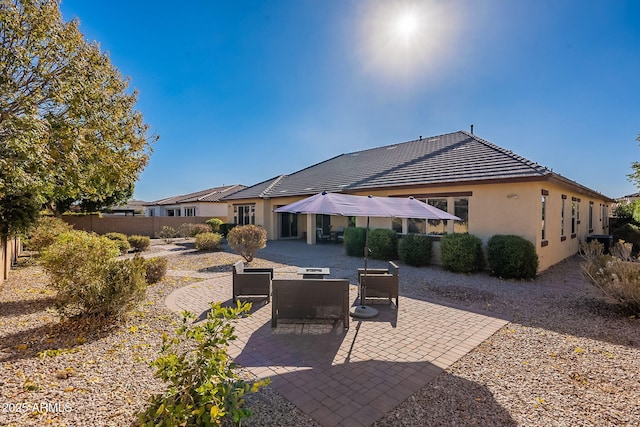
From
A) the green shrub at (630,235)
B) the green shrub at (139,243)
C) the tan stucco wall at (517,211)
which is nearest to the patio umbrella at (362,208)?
the tan stucco wall at (517,211)

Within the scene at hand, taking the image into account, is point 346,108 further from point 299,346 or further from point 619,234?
point 619,234

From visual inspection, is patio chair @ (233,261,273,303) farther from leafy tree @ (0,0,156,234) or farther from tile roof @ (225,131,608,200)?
tile roof @ (225,131,608,200)

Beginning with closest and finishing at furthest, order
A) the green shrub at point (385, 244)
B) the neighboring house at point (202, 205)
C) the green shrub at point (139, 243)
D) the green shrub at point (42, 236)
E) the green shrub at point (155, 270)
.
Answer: the green shrub at point (155, 270) → the green shrub at point (42, 236) → the green shrub at point (385, 244) → the green shrub at point (139, 243) → the neighboring house at point (202, 205)

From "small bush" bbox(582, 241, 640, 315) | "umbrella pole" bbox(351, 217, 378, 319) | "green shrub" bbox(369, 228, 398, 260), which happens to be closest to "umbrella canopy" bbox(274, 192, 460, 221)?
"umbrella pole" bbox(351, 217, 378, 319)

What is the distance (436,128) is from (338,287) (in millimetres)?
17822

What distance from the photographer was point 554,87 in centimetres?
Result: 1102

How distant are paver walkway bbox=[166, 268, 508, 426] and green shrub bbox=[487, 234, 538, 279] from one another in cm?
414

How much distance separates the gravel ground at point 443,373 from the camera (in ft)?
9.57

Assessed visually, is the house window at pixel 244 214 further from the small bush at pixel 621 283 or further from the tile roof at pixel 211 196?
the small bush at pixel 621 283

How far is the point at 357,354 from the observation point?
4.34m

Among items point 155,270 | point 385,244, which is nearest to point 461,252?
point 385,244

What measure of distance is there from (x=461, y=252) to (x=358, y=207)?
20.5 feet

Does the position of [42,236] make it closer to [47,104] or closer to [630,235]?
[47,104]

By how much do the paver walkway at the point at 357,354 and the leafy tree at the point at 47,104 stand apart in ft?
12.9
